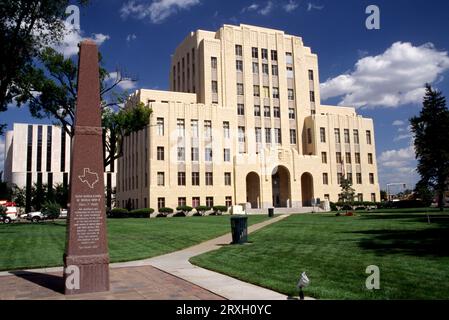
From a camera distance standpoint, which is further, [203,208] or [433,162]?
[203,208]

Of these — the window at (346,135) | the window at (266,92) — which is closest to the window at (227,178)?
the window at (266,92)

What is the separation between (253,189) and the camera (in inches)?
2430

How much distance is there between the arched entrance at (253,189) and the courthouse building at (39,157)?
45.2m

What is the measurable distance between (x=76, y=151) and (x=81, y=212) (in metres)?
1.42

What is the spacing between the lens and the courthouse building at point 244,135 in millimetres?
55688

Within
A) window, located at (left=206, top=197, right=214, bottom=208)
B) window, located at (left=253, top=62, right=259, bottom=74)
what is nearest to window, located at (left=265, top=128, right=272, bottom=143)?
window, located at (left=253, top=62, right=259, bottom=74)

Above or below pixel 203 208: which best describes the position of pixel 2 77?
above

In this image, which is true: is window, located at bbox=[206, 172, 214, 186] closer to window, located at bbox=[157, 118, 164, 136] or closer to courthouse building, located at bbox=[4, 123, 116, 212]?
window, located at bbox=[157, 118, 164, 136]

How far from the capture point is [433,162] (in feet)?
135

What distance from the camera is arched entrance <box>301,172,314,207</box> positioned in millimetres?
62975

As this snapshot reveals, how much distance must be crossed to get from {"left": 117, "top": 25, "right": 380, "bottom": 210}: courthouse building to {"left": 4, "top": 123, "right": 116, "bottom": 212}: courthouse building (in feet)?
117

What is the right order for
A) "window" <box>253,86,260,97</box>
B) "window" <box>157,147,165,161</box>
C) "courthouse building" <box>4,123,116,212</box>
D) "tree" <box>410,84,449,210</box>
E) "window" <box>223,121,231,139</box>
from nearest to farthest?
"tree" <box>410,84,449,210</box> → "window" <box>157,147,165,161</box> → "window" <box>223,121,231,139</box> → "window" <box>253,86,260,97</box> → "courthouse building" <box>4,123,116,212</box>
